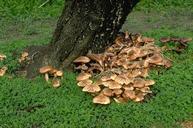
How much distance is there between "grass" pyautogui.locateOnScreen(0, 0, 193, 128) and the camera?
16.1 feet

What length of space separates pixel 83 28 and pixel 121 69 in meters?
0.72

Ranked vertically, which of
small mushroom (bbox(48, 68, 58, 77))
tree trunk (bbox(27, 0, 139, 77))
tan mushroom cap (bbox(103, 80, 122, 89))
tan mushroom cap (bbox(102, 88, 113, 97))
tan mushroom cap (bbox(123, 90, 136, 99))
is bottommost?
tan mushroom cap (bbox(123, 90, 136, 99))

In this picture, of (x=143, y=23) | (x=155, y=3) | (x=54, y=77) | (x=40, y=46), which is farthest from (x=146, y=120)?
(x=155, y=3)

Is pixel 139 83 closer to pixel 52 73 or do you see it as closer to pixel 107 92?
pixel 107 92

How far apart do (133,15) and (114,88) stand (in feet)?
15.8

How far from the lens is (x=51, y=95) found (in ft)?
17.5

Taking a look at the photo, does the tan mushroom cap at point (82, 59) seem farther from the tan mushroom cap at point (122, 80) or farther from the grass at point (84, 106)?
the tan mushroom cap at point (122, 80)

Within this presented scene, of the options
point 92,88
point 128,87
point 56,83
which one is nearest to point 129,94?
point 128,87

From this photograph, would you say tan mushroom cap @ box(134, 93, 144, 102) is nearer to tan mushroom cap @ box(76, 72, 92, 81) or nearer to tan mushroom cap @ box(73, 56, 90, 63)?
tan mushroom cap @ box(76, 72, 92, 81)

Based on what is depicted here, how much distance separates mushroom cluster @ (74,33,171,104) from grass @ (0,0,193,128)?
0.39ft

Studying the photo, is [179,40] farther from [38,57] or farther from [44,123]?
[44,123]

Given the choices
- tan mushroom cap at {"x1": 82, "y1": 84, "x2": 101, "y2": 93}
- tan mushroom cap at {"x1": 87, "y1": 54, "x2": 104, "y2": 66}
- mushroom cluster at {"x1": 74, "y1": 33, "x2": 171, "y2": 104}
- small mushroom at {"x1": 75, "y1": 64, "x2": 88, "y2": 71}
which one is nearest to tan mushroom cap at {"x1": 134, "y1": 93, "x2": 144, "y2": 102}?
mushroom cluster at {"x1": 74, "y1": 33, "x2": 171, "y2": 104}

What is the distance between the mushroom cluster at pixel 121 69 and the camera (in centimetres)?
507

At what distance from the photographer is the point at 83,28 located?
567 cm
